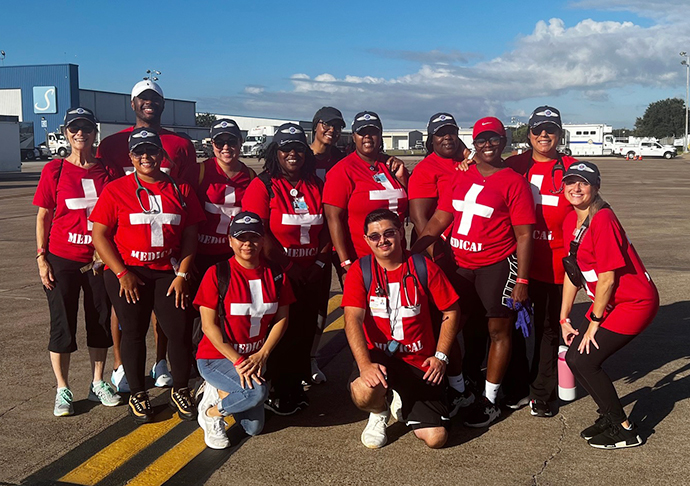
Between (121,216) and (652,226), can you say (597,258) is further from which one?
(652,226)

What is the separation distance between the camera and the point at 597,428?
14.0ft

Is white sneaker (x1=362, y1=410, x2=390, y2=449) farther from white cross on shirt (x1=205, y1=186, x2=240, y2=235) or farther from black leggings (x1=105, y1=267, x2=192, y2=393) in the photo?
white cross on shirt (x1=205, y1=186, x2=240, y2=235)

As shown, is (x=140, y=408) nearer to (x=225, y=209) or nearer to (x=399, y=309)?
(x=225, y=209)

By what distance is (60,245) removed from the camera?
4.80 metres

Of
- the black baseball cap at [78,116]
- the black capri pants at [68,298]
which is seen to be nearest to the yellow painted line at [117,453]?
the black capri pants at [68,298]

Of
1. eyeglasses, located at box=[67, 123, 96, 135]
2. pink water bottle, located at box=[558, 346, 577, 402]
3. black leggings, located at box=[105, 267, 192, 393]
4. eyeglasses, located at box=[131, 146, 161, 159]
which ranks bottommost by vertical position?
pink water bottle, located at box=[558, 346, 577, 402]

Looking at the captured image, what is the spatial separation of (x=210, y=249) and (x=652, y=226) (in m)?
11.5

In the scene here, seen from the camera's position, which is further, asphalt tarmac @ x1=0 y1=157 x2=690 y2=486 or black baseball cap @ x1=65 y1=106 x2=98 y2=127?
black baseball cap @ x1=65 y1=106 x2=98 y2=127

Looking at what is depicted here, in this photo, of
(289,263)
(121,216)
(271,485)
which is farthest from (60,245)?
(271,485)

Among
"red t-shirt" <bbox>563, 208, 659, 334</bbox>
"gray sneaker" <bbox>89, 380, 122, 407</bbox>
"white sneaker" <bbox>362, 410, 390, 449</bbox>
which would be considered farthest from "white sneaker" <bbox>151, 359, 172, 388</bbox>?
"red t-shirt" <bbox>563, 208, 659, 334</bbox>

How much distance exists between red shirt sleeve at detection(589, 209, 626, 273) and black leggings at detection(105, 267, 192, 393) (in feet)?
8.74

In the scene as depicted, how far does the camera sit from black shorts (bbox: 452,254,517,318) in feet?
14.9

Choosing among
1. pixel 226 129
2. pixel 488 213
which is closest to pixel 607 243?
pixel 488 213

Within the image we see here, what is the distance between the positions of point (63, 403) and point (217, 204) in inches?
67.6
